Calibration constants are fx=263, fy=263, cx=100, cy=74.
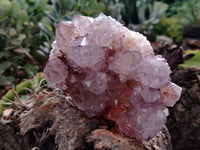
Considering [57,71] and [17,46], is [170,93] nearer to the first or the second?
[57,71]

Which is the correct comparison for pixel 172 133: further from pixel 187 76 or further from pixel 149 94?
pixel 149 94

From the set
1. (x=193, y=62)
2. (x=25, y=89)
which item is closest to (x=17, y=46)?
(x=25, y=89)

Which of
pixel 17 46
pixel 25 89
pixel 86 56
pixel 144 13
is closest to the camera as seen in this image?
pixel 86 56

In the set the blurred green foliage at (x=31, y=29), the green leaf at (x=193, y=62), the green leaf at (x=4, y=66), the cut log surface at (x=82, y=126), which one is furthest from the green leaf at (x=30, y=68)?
the green leaf at (x=193, y=62)

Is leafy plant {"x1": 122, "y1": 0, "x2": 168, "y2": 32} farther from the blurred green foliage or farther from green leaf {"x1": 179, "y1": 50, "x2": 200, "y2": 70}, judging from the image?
green leaf {"x1": 179, "y1": 50, "x2": 200, "y2": 70}

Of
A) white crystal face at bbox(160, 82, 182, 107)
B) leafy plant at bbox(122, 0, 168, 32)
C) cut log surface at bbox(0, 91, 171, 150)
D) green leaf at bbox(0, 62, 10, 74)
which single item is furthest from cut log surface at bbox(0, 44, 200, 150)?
leafy plant at bbox(122, 0, 168, 32)

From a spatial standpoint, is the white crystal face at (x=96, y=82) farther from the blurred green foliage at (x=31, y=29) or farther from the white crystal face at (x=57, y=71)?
the blurred green foliage at (x=31, y=29)

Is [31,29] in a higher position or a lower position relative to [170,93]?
lower
